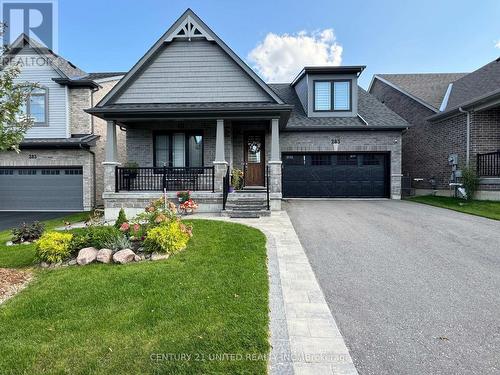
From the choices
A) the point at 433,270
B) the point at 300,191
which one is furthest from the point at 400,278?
the point at 300,191

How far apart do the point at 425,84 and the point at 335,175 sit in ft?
31.7

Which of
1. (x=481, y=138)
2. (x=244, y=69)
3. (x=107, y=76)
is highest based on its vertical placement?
(x=107, y=76)

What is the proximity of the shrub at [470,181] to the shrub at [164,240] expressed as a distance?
12.6 meters

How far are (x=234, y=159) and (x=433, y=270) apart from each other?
977 centimetres

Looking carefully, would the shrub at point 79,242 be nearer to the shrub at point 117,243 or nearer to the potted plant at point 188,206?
A: the shrub at point 117,243

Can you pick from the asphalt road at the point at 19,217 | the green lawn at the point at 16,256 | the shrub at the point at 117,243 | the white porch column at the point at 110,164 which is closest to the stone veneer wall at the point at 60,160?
the asphalt road at the point at 19,217

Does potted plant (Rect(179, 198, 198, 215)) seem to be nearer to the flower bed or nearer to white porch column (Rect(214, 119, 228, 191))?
white porch column (Rect(214, 119, 228, 191))

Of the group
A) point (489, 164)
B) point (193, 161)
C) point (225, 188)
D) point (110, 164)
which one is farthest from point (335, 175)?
point (110, 164)

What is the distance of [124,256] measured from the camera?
5.26 meters

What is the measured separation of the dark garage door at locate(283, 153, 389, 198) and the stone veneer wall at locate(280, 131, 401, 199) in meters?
0.33

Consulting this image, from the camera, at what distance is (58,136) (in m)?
14.2

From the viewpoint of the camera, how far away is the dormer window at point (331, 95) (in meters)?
15.6

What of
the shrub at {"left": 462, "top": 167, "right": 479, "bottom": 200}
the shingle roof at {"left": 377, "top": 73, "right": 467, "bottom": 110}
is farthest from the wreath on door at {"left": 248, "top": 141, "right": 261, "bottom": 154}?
the shingle roof at {"left": 377, "top": 73, "right": 467, "bottom": 110}

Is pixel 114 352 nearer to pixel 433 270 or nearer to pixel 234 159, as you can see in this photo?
pixel 433 270
